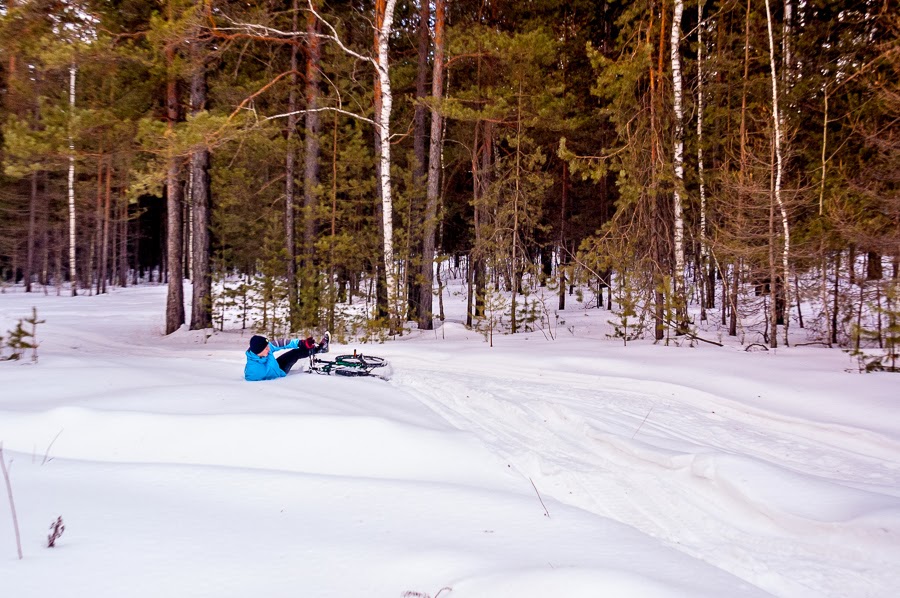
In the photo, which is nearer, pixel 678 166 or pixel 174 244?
pixel 678 166

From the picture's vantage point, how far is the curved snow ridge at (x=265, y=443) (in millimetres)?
4453

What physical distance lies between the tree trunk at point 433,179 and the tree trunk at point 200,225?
19.4 ft

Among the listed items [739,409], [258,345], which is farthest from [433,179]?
[739,409]

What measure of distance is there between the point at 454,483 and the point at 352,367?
440cm

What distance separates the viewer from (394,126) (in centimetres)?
1845

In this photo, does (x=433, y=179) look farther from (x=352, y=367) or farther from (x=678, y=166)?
(x=352, y=367)

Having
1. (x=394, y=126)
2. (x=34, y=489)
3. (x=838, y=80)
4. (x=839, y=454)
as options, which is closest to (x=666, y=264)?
(x=838, y=80)

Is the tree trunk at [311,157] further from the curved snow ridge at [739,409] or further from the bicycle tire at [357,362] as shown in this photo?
the curved snow ridge at [739,409]

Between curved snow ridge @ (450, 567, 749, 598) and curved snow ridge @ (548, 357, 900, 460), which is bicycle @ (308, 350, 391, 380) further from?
curved snow ridge @ (450, 567, 749, 598)

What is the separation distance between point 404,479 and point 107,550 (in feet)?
6.91

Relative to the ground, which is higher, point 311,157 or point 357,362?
point 311,157

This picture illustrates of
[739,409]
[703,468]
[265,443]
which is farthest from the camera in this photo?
[739,409]

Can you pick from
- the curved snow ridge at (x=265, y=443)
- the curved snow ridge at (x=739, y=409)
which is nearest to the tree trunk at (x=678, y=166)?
the curved snow ridge at (x=739, y=409)

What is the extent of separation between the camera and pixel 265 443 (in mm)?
4816
